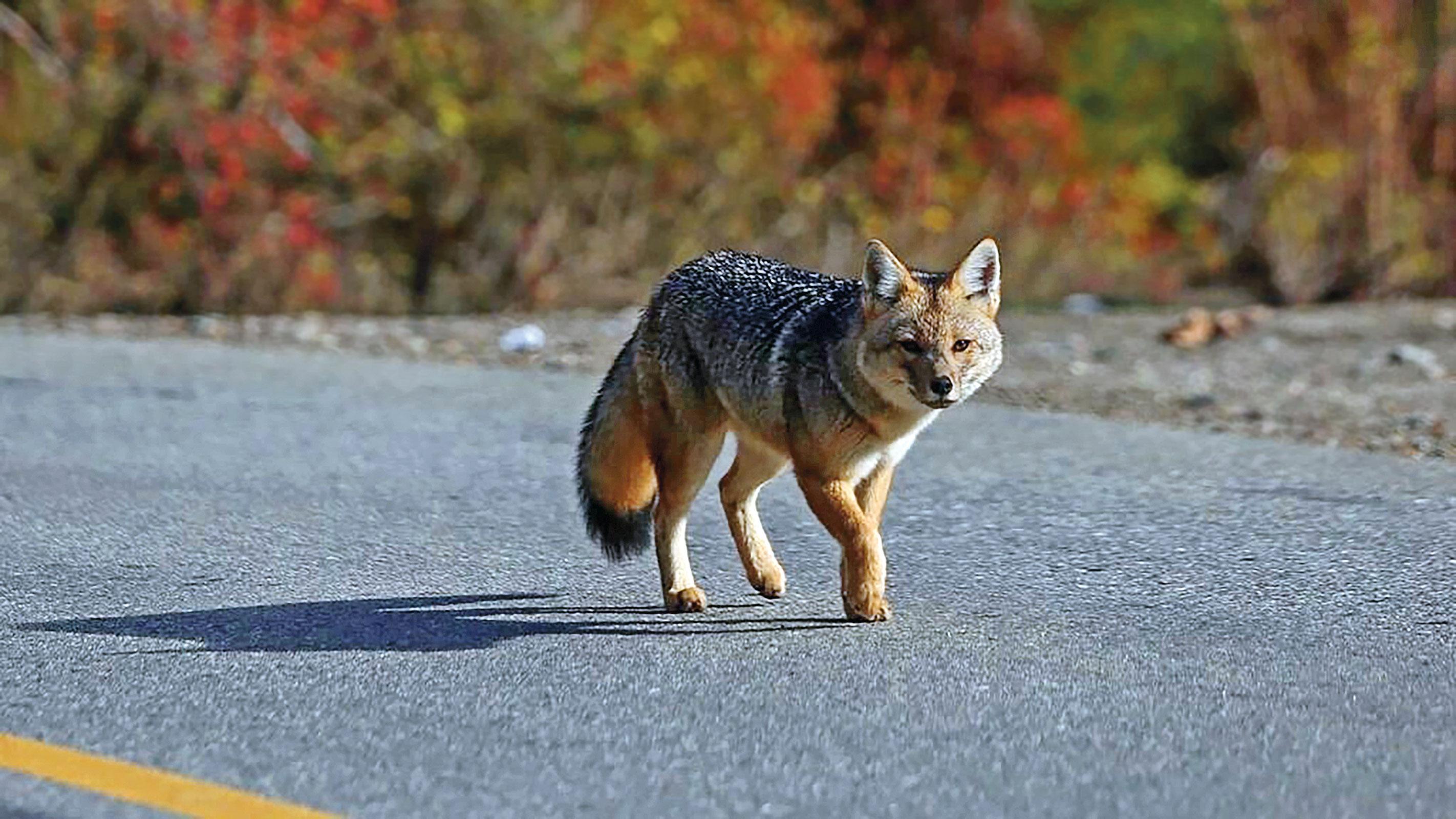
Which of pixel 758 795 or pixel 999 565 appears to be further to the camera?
pixel 999 565

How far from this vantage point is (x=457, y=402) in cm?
1129

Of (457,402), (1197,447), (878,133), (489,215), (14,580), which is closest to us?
(14,580)

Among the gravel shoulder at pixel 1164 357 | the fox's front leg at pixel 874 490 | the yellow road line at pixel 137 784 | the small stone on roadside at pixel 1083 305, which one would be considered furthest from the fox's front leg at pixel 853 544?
the small stone on roadside at pixel 1083 305

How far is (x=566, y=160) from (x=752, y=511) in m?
11.2

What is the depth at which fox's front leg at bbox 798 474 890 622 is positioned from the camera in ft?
21.0

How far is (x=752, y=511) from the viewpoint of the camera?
22.7 feet

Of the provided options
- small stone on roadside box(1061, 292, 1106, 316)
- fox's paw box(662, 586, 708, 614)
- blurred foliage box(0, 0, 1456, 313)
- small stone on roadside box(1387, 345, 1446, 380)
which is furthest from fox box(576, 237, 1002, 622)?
blurred foliage box(0, 0, 1456, 313)

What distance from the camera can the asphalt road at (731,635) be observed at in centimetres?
495

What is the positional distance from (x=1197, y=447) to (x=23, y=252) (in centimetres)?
902

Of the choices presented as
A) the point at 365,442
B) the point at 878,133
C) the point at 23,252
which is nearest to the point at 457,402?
the point at 365,442

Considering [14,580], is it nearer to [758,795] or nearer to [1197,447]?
[758,795]

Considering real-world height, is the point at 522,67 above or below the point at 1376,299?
Answer: above

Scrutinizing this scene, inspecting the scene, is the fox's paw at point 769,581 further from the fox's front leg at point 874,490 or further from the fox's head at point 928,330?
the fox's head at point 928,330

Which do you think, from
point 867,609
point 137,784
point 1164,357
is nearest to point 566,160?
point 1164,357
